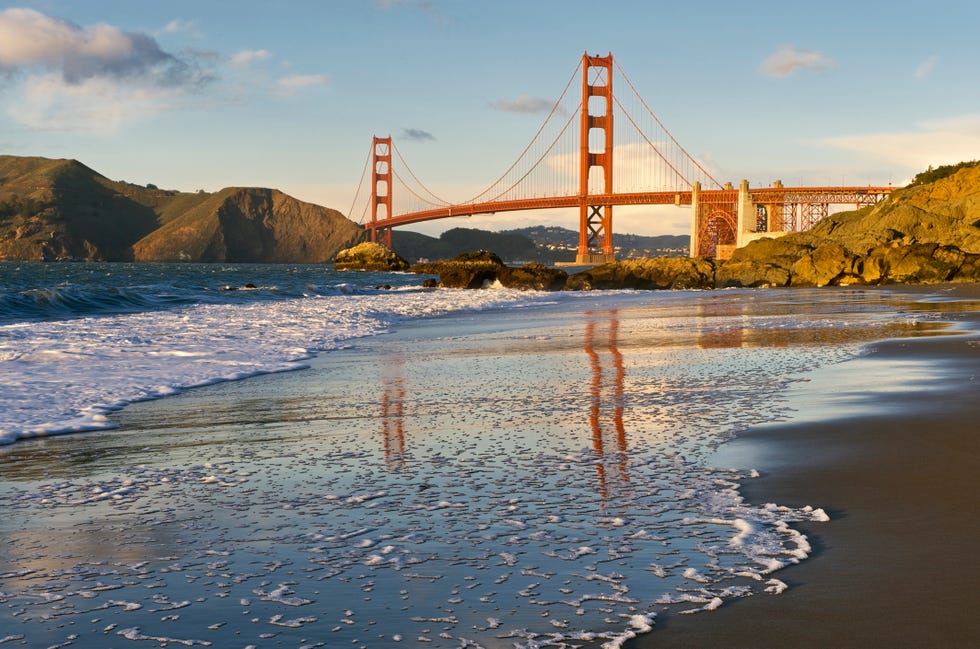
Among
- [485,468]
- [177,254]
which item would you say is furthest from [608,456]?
[177,254]

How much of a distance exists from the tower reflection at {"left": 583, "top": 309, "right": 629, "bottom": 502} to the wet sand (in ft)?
1.63

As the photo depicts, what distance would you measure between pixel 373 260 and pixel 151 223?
8551 centimetres

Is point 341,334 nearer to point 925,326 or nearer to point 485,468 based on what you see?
point 925,326

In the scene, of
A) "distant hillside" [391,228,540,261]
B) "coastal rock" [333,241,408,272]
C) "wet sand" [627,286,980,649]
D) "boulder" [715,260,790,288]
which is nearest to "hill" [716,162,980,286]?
"boulder" [715,260,790,288]

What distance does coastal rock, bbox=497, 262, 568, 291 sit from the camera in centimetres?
3581

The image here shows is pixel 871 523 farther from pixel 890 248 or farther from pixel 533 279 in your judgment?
pixel 533 279

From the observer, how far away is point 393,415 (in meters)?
5.59

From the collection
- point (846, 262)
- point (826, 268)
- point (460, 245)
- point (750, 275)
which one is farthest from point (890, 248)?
point (460, 245)

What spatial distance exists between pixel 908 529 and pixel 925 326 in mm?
9678

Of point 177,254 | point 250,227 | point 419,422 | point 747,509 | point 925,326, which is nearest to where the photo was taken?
point 747,509

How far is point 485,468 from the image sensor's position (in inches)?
158

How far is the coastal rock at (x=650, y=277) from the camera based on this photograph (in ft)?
117

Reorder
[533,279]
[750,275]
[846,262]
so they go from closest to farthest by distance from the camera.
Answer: [846,262]
[750,275]
[533,279]

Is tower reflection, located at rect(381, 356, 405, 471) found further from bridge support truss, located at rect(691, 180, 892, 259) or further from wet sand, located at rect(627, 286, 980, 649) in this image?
bridge support truss, located at rect(691, 180, 892, 259)
